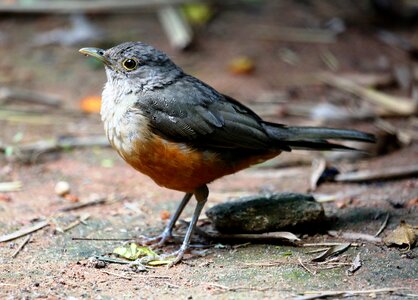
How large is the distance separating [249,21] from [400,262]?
7748mm

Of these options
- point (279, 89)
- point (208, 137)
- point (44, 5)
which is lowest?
point (279, 89)

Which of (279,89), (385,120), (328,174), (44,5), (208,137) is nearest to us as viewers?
(208,137)

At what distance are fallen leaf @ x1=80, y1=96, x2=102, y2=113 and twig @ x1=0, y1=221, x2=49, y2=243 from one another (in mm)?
3649

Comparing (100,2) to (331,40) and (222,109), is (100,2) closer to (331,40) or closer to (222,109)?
(331,40)

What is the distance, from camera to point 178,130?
248 inches

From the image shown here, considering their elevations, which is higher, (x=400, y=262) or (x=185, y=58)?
(x=400, y=262)

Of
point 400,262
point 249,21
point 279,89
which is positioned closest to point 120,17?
point 249,21

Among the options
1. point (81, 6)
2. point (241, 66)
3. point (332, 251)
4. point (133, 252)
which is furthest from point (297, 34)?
point (133, 252)

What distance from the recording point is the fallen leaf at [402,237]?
6121 millimetres

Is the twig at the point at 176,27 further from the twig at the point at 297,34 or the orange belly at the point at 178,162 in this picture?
the orange belly at the point at 178,162

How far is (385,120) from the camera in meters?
10.0

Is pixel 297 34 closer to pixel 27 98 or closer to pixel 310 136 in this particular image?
pixel 27 98

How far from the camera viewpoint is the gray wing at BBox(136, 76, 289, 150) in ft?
20.7

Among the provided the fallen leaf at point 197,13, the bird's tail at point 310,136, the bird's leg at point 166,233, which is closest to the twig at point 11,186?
the bird's leg at point 166,233
